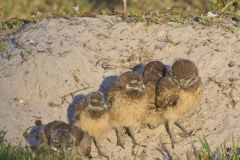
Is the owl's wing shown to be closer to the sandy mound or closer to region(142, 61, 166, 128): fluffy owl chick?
region(142, 61, 166, 128): fluffy owl chick

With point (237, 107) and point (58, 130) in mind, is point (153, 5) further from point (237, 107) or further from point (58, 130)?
point (58, 130)

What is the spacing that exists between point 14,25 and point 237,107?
12.1 feet

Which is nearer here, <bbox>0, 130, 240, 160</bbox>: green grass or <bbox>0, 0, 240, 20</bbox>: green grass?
<bbox>0, 130, 240, 160</bbox>: green grass

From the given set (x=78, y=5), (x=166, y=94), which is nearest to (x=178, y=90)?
(x=166, y=94)

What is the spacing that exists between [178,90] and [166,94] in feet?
0.44

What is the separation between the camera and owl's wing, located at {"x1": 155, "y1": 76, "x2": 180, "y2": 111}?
7.35 metres

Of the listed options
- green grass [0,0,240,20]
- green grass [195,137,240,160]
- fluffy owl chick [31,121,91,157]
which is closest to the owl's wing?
green grass [195,137,240,160]

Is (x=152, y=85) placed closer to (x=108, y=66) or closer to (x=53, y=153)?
(x=108, y=66)

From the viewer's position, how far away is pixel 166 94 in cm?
736

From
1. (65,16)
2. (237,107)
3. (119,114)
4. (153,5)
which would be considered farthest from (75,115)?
(153,5)

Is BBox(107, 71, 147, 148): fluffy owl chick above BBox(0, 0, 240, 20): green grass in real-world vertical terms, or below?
below

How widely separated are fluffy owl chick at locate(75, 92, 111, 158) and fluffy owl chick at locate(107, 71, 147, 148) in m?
0.12

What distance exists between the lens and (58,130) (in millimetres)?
6930

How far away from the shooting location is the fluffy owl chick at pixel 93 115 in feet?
23.9
